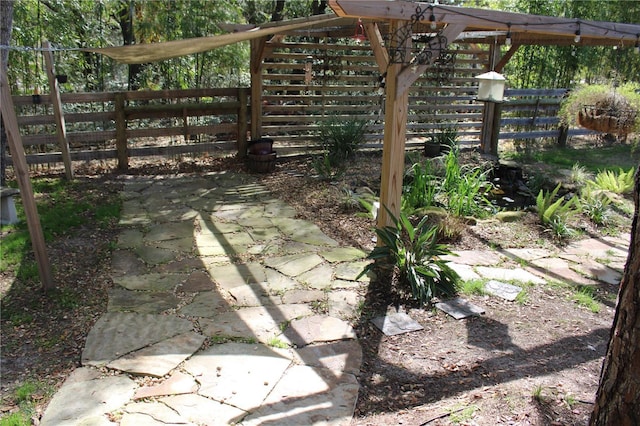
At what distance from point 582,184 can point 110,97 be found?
20.9ft

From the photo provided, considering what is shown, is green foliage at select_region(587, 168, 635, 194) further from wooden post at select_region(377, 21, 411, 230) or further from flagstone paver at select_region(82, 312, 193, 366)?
flagstone paver at select_region(82, 312, 193, 366)

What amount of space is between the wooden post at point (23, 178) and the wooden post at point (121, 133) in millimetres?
3434

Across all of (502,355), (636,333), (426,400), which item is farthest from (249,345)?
(636,333)

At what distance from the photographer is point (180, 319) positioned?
3.16m

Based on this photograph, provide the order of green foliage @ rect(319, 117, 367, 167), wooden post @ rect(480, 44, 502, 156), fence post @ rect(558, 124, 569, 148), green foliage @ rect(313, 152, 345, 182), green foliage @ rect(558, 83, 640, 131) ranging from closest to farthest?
green foliage @ rect(558, 83, 640, 131) < green foliage @ rect(313, 152, 345, 182) < green foliage @ rect(319, 117, 367, 167) < wooden post @ rect(480, 44, 502, 156) < fence post @ rect(558, 124, 569, 148)

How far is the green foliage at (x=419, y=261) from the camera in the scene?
3.52 metres

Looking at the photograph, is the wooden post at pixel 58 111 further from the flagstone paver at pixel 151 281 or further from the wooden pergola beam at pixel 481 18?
the wooden pergola beam at pixel 481 18

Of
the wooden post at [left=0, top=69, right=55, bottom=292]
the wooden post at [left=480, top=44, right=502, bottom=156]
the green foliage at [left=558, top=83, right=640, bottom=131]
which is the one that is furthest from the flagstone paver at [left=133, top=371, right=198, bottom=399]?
the wooden post at [left=480, top=44, right=502, bottom=156]

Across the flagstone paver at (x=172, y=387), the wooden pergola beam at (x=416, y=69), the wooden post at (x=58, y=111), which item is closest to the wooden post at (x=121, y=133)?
the wooden post at (x=58, y=111)

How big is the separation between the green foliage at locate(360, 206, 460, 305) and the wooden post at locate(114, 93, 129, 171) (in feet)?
15.0

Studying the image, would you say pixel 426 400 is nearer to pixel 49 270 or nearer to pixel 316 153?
pixel 49 270

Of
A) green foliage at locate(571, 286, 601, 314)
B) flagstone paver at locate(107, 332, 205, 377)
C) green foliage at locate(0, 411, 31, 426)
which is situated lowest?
green foliage at locate(0, 411, 31, 426)

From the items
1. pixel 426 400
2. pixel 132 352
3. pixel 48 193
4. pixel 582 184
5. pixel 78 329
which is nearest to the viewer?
pixel 426 400

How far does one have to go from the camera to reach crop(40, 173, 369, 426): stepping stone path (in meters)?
2.34
